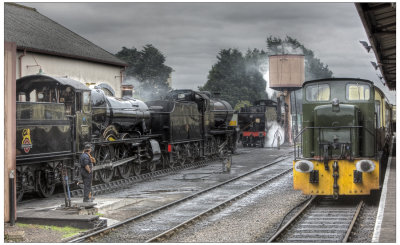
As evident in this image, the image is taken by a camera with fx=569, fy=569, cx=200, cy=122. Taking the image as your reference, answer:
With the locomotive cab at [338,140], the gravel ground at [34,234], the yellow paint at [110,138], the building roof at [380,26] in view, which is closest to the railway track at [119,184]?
the yellow paint at [110,138]

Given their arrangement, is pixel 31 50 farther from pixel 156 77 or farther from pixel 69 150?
pixel 156 77

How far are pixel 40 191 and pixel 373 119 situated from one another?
8428 mm

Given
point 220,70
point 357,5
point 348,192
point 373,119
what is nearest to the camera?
point 357,5

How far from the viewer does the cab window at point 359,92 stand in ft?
44.1

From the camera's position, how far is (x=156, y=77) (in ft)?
216

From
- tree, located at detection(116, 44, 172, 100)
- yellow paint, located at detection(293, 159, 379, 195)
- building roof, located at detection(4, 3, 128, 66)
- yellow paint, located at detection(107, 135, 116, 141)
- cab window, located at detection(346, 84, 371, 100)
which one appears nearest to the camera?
yellow paint, located at detection(293, 159, 379, 195)

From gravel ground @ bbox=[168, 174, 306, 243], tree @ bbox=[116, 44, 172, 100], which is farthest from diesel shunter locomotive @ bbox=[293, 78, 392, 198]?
tree @ bbox=[116, 44, 172, 100]

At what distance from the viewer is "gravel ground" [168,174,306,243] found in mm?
9758

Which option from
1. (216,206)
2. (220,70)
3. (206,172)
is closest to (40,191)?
(216,206)

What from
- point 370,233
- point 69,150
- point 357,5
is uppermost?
point 357,5

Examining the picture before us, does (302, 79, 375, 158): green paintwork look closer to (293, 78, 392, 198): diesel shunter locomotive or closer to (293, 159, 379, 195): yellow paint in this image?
(293, 78, 392, 198): diesel shunter locomotive

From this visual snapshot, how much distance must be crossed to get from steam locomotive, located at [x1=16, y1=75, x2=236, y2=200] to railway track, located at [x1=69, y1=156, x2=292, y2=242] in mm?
3483

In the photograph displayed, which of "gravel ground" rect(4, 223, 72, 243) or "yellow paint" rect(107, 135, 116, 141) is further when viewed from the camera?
"yellow paint" rect(107, 135, 116, 141)

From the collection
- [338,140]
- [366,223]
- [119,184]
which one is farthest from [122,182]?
[366,223]
